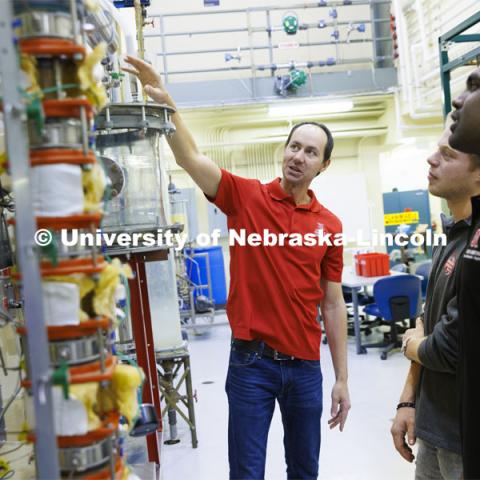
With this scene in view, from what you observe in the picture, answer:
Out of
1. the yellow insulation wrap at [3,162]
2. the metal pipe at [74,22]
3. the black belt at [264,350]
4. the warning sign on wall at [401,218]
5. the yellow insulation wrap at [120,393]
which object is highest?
the metal pipe at [74,22]

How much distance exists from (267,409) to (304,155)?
35.3 inches

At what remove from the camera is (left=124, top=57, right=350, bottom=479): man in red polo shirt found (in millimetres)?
1720

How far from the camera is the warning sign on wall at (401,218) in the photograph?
756cm

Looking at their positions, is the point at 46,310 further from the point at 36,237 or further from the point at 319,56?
the point at 319,56

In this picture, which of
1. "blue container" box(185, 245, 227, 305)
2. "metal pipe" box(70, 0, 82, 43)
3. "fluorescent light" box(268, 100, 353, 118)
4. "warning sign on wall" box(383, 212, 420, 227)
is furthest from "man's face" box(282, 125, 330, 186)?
"warning sign on wall" box(383, 212, 420, 227)

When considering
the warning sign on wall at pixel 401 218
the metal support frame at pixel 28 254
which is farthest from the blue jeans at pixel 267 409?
the warning sign on wall at pixel 401 218

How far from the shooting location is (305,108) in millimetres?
7004

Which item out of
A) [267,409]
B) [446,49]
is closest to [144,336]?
[267,409]

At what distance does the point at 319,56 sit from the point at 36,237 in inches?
312

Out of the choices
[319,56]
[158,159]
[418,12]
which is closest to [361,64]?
[319,56]

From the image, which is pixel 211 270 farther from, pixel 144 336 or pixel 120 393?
pixel 120 393

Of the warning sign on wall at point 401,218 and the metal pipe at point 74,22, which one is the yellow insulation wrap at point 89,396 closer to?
the metal pipe at point 74,22

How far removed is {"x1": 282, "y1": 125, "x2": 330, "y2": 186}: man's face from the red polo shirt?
73 mm

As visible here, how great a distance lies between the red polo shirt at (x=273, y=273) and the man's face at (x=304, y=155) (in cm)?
7
